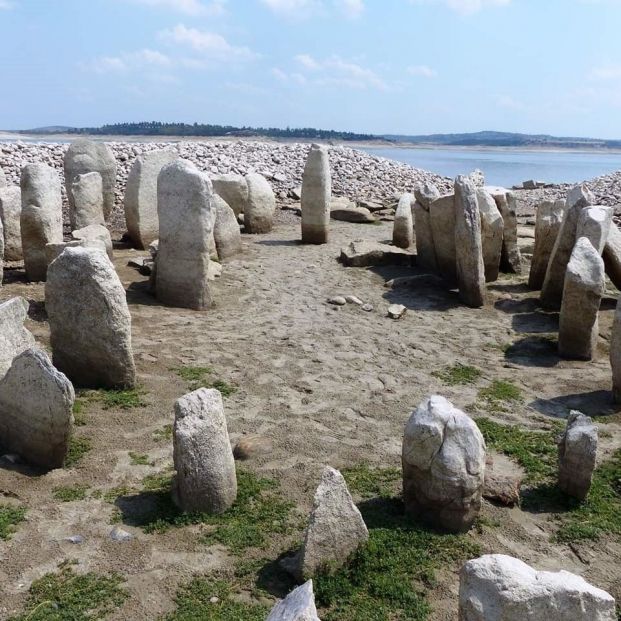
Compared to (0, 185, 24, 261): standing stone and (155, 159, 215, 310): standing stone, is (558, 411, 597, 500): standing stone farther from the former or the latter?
(0, 185, 24, 261): standing stone

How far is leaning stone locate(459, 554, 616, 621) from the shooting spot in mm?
3236

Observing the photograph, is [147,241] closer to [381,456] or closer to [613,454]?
[381,456]

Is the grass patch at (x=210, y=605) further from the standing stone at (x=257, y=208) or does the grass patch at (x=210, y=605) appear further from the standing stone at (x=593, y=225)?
the standing stone at (x=257, y=208)

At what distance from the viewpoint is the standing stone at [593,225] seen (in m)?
10.1

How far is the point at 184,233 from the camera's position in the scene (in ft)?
33.1

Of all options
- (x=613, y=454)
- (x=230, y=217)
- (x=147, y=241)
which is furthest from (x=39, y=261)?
(x=613, y=454)

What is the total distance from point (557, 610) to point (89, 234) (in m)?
9.45

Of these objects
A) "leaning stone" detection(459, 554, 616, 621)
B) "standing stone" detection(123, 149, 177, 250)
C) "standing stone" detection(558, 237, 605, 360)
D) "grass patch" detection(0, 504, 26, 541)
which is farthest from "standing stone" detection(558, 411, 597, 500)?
"standing stone" detection(123, 149, 177, 250)

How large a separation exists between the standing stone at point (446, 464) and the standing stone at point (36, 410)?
261cm

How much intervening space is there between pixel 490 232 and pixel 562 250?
1.73 m

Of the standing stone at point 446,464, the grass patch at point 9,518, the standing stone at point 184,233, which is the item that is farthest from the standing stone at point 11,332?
the standing stone at point 184,233

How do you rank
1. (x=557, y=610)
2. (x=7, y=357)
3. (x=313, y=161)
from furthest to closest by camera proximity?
(x=313, y=161)
(x=7, y=357)
(x=557, y=610)

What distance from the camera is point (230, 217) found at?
14.1 meters

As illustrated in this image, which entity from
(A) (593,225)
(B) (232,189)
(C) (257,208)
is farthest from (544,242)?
(B) (232,189)
